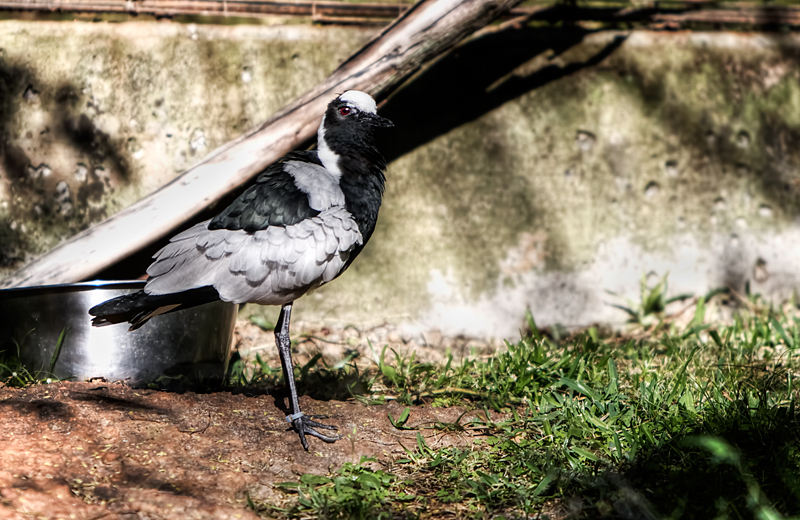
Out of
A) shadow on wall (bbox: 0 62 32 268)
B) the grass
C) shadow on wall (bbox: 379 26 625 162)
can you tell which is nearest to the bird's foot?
the grass

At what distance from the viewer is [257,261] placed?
238 cm

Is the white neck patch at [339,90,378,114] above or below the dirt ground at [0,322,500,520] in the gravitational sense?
above

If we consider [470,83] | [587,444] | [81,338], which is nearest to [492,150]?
[470,83]

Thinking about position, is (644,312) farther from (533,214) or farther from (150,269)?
(150,269)

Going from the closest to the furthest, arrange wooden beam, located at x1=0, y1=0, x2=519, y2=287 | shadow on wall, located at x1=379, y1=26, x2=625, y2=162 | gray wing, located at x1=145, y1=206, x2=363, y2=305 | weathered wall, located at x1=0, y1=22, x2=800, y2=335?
gray wing, located at x1=145, y1=206, x2=363, y2=305
wooden beam, located at x1=0, y1=0, x2=519, y2=287
weathered wall, located at x1=0, y1=22, x2=800, y2=335
shadow on wall, located at x1=379, y1=26, x2=625, y2=162

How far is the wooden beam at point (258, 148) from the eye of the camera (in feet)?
10.6

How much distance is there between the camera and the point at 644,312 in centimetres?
399

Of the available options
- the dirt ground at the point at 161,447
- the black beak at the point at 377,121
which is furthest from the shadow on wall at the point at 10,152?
the black beak at the point at 377,121

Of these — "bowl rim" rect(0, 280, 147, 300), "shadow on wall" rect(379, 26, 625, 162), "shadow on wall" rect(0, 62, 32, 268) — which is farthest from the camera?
"shadow on wall" rect(379, 26, 625, 162)

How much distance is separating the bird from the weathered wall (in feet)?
4.56

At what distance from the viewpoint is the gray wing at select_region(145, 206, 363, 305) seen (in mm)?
2373

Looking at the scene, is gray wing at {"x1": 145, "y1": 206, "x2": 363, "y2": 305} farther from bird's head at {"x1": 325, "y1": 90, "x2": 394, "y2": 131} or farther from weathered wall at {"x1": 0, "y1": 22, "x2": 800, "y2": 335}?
weathered wall at {"x1": 0, "y1": 22, "x2": 800, "y2": 335}

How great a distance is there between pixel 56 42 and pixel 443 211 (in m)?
2.58

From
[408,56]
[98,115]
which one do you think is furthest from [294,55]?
[98,115]
